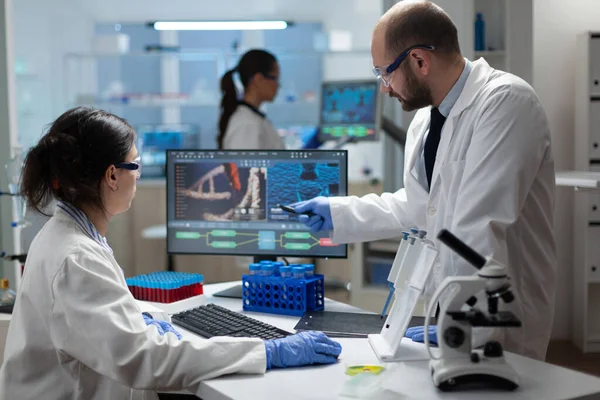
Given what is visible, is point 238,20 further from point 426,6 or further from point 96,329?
point 96,329

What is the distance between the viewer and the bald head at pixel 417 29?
6.31 feet

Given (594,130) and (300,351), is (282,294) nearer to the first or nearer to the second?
(300,351)

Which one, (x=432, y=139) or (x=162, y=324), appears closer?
(x=162, y=324)

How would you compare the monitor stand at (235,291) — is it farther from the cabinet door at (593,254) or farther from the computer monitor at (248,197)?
the cabinet door at (593,254)

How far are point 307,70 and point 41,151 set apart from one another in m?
5.95

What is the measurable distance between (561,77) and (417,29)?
112 inches

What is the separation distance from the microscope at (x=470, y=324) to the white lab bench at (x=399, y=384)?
0.09ft

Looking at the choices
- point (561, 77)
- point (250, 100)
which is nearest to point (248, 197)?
point (250, 100)

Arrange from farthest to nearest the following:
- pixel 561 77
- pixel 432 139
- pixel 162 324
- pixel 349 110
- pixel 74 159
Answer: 1. pixel 349 110
2. pixel 561 77
3. pixel 432 139
4. pixel 162 324
5. pixel 74 159

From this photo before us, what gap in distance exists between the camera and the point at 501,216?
5.69 feet

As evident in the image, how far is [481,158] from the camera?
5.83 feet

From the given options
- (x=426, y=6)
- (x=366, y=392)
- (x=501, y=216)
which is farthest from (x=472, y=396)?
(x=426, y=6)

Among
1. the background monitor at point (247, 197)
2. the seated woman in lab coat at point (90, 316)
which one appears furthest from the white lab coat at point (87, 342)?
the background monitor at point (247, 197)

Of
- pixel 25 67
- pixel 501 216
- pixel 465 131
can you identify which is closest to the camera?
pixel 501 216
